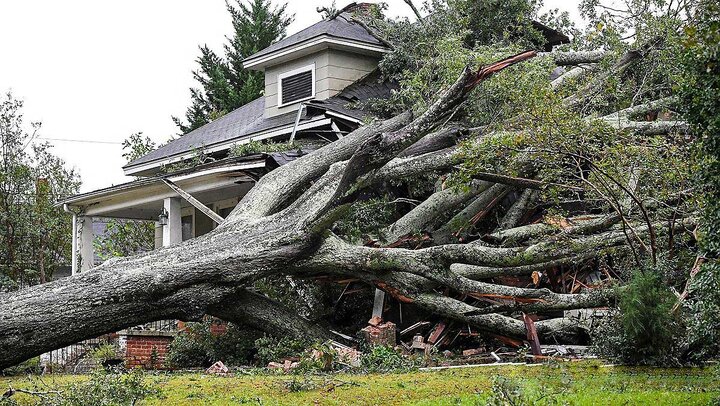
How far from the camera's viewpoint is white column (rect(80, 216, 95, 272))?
18.0 m

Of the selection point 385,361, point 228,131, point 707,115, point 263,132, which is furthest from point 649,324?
point 228,131

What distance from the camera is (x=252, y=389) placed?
315 inches

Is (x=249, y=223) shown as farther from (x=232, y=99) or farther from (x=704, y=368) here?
(x=232, y=99)

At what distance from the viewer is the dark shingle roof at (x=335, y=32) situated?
18016 millimetres

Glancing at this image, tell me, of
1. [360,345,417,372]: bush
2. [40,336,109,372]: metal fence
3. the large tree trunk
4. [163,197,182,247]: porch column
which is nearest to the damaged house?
[163,197,182,247]: porch column

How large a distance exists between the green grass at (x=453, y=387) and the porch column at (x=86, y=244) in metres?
9.02

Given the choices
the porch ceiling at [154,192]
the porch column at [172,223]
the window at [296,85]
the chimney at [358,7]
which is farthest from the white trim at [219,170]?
the chimney at [358,7]

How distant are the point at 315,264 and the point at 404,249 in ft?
4.25

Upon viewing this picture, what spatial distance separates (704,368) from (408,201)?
6260mm

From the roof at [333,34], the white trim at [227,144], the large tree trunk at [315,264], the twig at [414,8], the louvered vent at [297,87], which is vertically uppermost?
the twig at [414,8]

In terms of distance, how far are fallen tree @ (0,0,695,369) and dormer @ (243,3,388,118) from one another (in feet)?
14.4

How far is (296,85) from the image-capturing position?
18.8m

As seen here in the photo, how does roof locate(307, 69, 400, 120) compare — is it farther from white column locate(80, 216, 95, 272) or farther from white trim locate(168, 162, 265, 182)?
white column locate(80, 216, 95, 272)

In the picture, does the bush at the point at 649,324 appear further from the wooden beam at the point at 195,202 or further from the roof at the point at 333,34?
the roof at the point at 333,34
